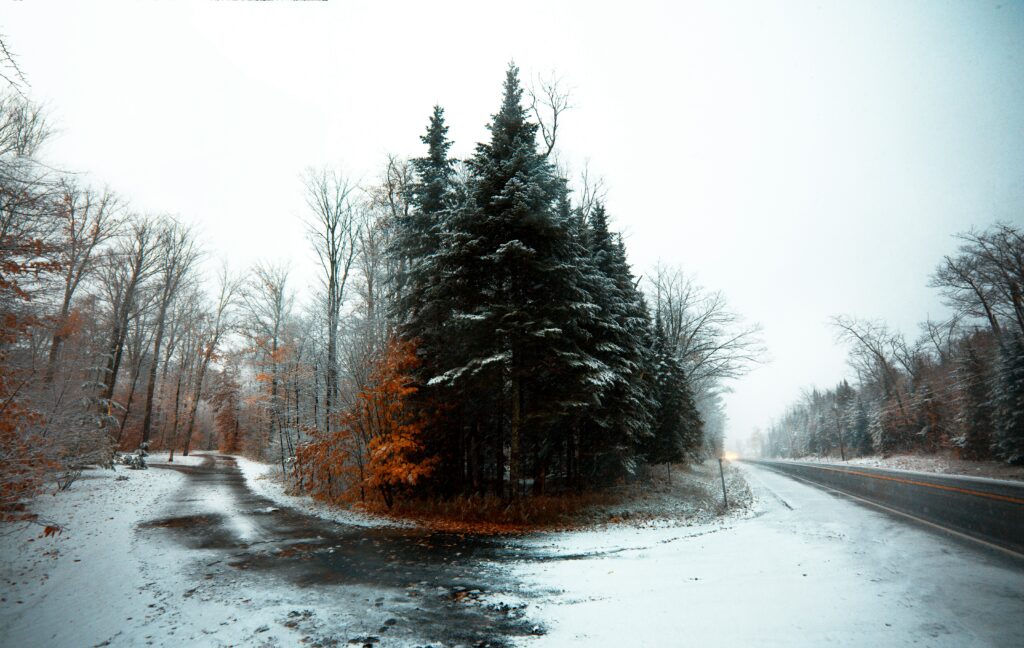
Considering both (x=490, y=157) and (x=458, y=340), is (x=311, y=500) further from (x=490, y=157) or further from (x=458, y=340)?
(x=490, y=157)

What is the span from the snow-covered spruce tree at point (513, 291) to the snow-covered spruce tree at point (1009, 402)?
2564 centimetres

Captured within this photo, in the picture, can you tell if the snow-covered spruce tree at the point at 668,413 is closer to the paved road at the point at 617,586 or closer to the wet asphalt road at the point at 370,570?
the paved road at the point at 617,586

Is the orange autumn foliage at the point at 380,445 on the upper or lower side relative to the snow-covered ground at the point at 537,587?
upper

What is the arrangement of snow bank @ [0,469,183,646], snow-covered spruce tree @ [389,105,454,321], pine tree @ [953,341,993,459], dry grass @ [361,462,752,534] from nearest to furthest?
snow bank @ [0,469,183,646], dry grass @ [361,462,752,534], snow-covered spruce tree @ [389,105,454,321], pine tree @ [953,341,993,459]

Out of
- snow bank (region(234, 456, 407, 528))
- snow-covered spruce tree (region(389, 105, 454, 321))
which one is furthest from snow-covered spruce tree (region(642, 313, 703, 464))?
snow bank (region(234, 456, 407, 528))

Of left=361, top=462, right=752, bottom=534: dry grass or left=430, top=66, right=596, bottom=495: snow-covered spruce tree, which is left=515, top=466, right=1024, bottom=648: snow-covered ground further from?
left=430, top=66, right=596, bottom=495: snow-covered spruce tree

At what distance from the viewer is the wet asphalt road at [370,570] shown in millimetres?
4387

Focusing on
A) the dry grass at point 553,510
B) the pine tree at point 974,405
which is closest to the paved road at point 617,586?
the dry grass at point 553,510

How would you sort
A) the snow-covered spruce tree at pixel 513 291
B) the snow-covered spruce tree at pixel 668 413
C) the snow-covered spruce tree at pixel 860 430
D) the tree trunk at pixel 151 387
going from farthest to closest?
the snow-covered spruce tree at pixel 860 430 → the tree trunk at pixel 151 387 → the snow-covered spruce tree at pixel 668 413 → the snow-covered spruce tree at pixel 513 291

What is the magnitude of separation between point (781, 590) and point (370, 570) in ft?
18.9

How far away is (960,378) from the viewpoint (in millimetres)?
27906

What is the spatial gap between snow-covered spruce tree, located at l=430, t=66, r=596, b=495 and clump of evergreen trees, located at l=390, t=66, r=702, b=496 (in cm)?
4

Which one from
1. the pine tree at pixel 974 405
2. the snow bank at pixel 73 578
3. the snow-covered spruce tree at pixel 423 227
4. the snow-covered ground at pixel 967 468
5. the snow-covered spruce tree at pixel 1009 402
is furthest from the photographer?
the pine tree at pixel 974 405

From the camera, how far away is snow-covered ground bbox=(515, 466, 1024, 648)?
4004 mm
